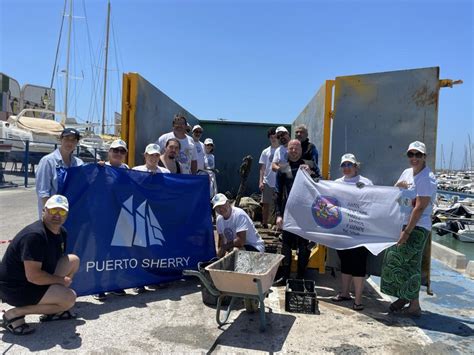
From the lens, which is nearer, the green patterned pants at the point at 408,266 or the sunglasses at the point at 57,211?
the sunglasses at the point at 57,211

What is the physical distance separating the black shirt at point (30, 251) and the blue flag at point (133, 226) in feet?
2.49

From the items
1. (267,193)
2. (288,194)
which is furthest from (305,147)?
(267,193)

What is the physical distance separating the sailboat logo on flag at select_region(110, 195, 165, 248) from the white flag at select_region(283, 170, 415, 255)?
1726 mm

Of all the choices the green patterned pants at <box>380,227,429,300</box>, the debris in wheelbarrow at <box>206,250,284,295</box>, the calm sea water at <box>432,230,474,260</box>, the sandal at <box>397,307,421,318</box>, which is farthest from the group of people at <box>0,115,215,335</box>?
the calm sea water at <box>432,230,474,260</box>

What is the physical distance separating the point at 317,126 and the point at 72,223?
13.6 ft

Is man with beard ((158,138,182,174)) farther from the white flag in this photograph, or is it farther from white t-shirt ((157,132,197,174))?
the white flag

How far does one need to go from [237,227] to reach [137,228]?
1.25 meters

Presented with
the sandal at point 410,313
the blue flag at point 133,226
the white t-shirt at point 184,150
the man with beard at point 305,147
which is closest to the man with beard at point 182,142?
the white t-shirt at point 184,150

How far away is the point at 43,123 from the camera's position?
22141mm

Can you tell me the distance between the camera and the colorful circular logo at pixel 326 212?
5.25 m

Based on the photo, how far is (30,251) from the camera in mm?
3676

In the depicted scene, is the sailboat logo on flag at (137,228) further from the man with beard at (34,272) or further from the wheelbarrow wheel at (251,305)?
the wheelbarrow wheel at (251,305)

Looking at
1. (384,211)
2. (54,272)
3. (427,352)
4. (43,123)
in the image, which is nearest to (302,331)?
(427,352)

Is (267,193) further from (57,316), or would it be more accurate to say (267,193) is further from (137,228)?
(57,316)
